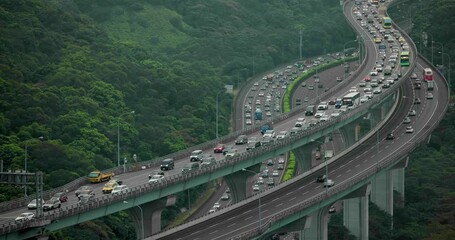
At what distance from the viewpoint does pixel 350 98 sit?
187125mm

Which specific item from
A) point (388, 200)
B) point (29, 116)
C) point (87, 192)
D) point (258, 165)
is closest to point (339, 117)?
point (388, 200)

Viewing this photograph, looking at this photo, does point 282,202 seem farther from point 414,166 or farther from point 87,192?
point 414,166

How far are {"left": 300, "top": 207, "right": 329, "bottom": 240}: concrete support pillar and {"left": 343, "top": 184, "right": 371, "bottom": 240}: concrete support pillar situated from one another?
11.5 metres

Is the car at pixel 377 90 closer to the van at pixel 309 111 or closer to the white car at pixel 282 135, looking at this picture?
the van at pixel 309 111

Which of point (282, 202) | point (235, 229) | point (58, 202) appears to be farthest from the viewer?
point (282, 202)

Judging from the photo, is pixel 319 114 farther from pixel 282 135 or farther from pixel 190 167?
pixel 190 167

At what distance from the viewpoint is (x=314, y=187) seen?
156250 millimetres

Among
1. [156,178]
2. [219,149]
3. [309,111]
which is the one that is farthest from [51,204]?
[309,111]

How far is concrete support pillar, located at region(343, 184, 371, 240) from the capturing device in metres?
162

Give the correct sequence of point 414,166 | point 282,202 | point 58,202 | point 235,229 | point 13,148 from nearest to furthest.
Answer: point 58,202
point 235,229
point 282,202
point 13,148
point 414,166

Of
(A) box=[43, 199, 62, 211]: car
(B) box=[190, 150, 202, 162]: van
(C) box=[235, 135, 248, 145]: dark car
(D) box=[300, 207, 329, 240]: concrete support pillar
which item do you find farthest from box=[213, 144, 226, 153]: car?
(A) box=[43, 199, 62, 211]: car

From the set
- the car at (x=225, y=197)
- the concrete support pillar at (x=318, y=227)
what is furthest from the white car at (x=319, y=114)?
the concrete support pillar at (x=318, y=227)

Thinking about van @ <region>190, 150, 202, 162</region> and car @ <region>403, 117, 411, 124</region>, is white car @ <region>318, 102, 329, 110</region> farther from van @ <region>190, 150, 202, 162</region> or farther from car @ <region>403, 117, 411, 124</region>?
van @ <region>190, 150, 202, 162</region>

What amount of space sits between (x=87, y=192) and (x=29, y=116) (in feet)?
150
